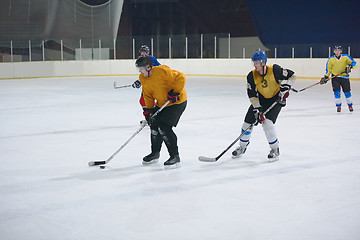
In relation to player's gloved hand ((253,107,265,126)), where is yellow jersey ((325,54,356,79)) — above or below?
above

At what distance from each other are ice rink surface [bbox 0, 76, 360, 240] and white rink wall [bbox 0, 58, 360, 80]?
969 centimetres

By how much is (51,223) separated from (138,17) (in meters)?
23.3

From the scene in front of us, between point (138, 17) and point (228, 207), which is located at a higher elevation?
point (138, 17)

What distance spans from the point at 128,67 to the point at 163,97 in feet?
52.9

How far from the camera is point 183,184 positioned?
13.2ft

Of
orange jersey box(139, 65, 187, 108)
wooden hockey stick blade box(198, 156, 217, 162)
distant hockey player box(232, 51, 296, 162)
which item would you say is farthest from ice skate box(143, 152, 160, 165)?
distant hockey player box(232, 51, 296, 162)

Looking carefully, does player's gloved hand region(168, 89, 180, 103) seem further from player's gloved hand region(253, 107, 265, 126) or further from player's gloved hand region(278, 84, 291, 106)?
player's gloved hand region(278, 84, 291, 106)

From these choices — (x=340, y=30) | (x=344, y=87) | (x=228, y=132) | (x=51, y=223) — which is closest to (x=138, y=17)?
(x=340, y=30)

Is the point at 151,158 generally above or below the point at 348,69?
below

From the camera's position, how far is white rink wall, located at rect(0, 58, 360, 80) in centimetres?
1728

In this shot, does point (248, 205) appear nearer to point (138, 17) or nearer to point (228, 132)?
point (228, 132)

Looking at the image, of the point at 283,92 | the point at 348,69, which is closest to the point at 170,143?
the point at 283,92

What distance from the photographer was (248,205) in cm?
341

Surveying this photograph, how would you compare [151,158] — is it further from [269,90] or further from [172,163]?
[269,90]
